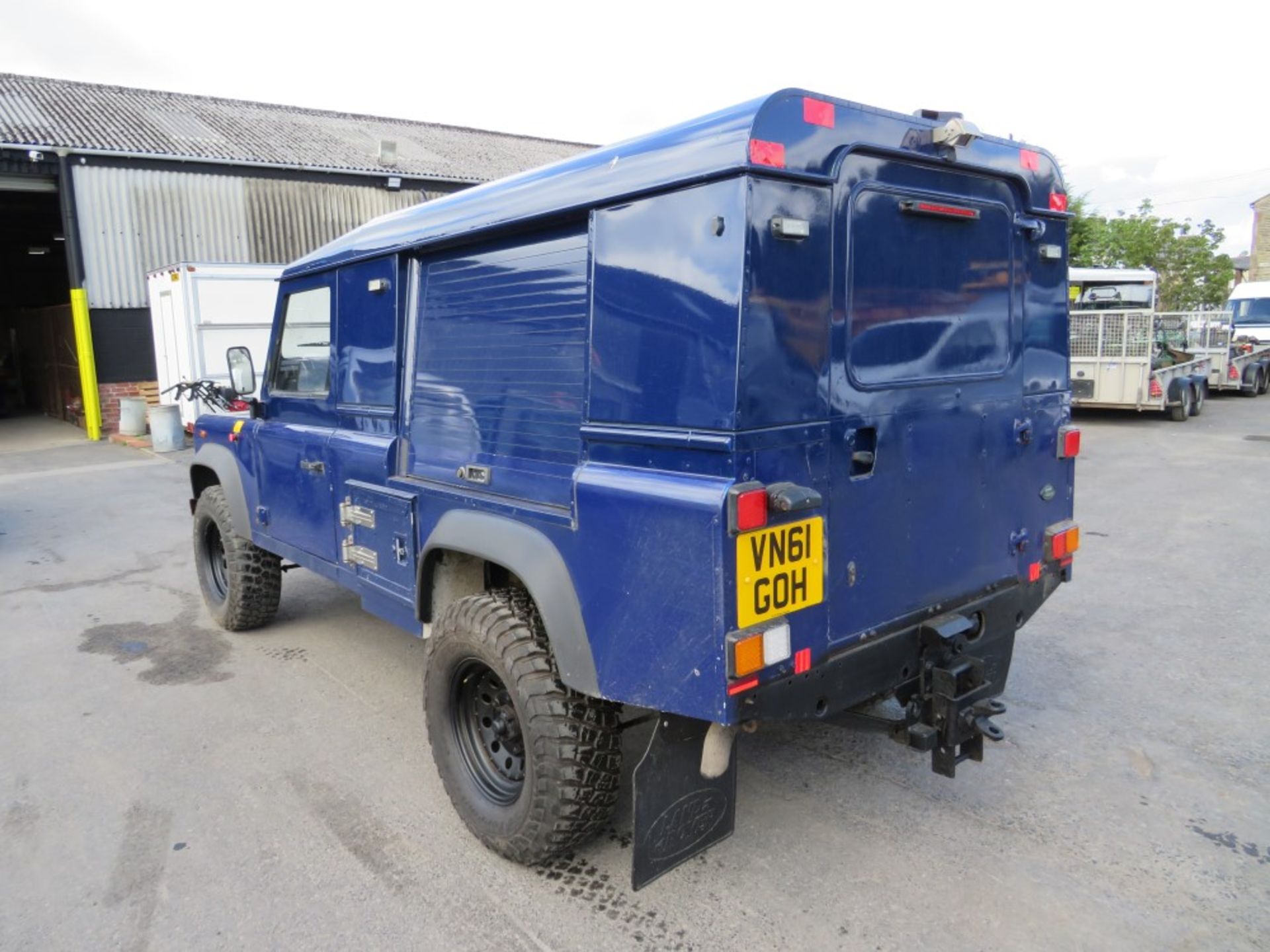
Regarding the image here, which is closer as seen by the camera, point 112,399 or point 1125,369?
point 1125,369

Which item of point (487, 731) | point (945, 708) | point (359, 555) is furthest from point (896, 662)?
point (359, 555)

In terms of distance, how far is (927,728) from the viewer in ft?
9.87

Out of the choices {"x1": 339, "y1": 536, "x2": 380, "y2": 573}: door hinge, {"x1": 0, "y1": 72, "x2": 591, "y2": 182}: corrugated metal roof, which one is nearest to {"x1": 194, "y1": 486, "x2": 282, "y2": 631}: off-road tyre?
{"x1": 339, "y1": 536, "x2": 380, "y2": 573}: door hinge

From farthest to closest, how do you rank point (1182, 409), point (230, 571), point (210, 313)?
point (1182, 409), point (210, 313), point (230, 571)

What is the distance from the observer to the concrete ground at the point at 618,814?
9.30 feet

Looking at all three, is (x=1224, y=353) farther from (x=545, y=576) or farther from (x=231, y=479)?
(x=545, y=576)

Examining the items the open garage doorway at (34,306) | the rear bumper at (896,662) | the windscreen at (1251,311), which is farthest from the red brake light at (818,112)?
the windscreen at (1251,311)

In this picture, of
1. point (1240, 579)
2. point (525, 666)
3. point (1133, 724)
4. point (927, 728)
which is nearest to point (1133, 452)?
point (1240, 579)

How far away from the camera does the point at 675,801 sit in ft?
8.71

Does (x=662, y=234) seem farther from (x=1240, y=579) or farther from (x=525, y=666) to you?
(x=1240, y=579)

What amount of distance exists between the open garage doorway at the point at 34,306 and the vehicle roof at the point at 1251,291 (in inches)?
1209

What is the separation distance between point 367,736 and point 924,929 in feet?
8.63

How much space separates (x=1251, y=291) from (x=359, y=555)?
30182mm

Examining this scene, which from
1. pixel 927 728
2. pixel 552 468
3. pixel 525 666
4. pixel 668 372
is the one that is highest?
pixel 668 372
